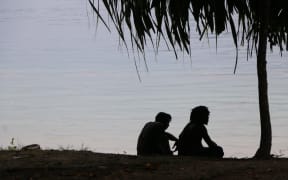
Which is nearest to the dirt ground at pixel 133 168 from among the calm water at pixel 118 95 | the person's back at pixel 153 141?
the person's back at pixel 153 141

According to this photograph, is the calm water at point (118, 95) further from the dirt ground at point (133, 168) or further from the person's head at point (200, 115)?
the dirt ground at point (133, 168)

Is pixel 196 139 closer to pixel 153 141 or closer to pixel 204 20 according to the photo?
pixel 153 141

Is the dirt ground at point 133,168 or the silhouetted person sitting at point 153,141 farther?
the silhouetted person sitting at point 153,141

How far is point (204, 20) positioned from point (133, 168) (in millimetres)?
1600

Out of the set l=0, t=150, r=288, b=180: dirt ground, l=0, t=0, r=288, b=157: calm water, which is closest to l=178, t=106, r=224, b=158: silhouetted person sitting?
l=0, t=150, r=288, b=180: dirt ground

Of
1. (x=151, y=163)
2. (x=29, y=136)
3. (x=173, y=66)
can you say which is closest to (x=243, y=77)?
(x=173, y=66)

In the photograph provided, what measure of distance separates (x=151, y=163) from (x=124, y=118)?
33.8ft

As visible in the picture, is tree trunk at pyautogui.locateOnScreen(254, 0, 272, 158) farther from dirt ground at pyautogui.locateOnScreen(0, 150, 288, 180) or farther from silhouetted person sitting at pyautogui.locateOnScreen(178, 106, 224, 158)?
silhouetted person sitting at pyautogui.locateOnScreen(178, 106, 224, 158)

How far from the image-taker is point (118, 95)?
842 inches

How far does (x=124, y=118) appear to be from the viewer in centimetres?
1741

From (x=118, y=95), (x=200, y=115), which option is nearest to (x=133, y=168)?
(x=200, y=115)

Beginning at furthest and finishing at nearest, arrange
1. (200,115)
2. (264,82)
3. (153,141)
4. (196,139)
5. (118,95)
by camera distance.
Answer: (118,95) → (153,141) → (196,139) → (200,115) → (264,82)

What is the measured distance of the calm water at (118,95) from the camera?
1529 cm

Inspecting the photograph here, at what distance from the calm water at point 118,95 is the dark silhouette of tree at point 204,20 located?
1.38 metres
